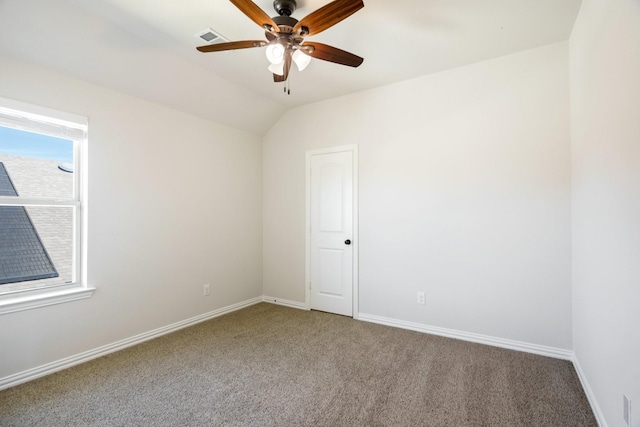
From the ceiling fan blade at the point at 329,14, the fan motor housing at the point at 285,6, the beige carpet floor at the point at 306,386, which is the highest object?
the fan motor housing at the point at 285,6

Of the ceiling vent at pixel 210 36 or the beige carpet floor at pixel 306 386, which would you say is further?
A: the ceiling vent at pixel 210 36

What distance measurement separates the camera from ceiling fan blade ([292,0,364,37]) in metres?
Answer: 1.58

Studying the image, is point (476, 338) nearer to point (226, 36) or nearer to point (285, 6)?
point (285, 6)

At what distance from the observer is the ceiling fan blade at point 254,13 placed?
5.24 ft

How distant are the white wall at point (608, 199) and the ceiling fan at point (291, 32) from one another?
1.34m

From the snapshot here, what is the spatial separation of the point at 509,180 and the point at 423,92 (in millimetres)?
1271

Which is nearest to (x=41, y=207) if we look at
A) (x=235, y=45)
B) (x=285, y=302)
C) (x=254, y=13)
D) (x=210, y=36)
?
(x=210, y=36)

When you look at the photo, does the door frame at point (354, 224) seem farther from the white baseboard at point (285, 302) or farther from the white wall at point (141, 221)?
Answer: the white wall at point (141, 221)

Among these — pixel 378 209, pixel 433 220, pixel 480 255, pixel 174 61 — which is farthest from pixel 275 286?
pixel 174 61

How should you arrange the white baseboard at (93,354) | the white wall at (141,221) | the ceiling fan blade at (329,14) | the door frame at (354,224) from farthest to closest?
1. the door frame at (354,224)
2. the white wall at (141,221)
3. the white baseboard at (93,354)
4. the ceiling fan blade at (329,14)

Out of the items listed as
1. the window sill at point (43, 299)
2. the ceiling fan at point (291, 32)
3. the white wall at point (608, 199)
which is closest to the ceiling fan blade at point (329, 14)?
the ceiling fan at point (291, 32)

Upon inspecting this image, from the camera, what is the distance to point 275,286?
14.1 feet

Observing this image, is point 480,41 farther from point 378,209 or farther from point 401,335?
point 401,335

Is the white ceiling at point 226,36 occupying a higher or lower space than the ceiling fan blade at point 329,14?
higher
